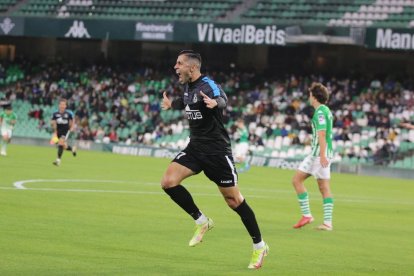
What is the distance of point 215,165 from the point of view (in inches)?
468

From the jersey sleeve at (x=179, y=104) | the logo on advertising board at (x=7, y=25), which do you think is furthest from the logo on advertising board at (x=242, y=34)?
the jersey sleeve at (x=179, y=104)

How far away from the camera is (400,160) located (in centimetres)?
4012

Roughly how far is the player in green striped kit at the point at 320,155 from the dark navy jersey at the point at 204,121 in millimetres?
4843

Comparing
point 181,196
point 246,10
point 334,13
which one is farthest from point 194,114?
point 246,10

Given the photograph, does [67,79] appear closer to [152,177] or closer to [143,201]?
[152,177]

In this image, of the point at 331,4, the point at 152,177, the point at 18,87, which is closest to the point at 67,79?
the point at 18,87

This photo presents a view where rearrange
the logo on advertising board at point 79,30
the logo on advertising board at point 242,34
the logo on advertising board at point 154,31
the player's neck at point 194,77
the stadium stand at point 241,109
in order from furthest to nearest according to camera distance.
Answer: the logo on advertising board at point 79,30
the logo on advertising board at point 154,31
the logo on advertising board at point 242,34
the stadium stand at point 241,109
the player's neck at point 194,77

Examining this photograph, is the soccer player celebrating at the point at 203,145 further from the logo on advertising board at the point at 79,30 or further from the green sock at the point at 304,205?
the logo on advertising board at the point at 79,30

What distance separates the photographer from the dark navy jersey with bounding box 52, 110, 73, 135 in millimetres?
33166

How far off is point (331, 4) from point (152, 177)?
22249mm

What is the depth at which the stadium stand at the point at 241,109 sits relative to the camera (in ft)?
137

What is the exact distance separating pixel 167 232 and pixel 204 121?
317 centimetres

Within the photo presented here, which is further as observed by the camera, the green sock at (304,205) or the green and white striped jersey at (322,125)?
the green sock at (304,205)

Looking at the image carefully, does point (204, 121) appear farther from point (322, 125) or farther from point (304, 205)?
point (304, 205)
